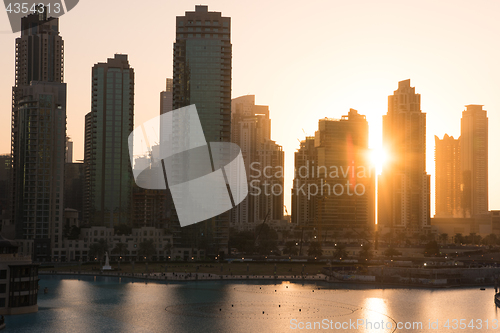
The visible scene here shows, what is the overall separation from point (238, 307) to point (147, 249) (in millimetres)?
80375

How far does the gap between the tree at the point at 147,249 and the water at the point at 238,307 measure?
151 feet

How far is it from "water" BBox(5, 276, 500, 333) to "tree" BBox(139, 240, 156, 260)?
46.0m

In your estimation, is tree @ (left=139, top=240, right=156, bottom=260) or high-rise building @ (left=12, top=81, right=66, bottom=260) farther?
high-rise building @ (left=12, top=81, right=66, bottom=260)

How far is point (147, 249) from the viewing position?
16288cm

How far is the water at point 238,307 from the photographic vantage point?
72875 millimetres

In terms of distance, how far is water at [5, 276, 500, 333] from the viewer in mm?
72875

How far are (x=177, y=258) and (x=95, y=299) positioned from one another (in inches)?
2994

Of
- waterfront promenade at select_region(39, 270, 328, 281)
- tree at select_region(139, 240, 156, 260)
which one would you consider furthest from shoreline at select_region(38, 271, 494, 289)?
tree at select_region(139, 240, 156, 260)

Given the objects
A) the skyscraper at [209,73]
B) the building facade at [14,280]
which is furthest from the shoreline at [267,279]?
the skyscraper at [209,73]

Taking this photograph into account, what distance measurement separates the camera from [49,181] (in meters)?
168

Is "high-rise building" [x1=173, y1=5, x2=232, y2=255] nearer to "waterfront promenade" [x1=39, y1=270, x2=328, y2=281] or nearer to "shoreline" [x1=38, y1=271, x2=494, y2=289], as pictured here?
"waterfront promenade" [x1=39, y1=270, x2=328, y2=281]

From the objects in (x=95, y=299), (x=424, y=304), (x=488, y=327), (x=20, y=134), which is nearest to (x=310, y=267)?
(x=424, y=304)

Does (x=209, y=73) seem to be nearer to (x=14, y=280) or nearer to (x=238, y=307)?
(x=238, y=307)

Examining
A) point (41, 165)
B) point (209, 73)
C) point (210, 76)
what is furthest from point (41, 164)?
point (209, 73)
